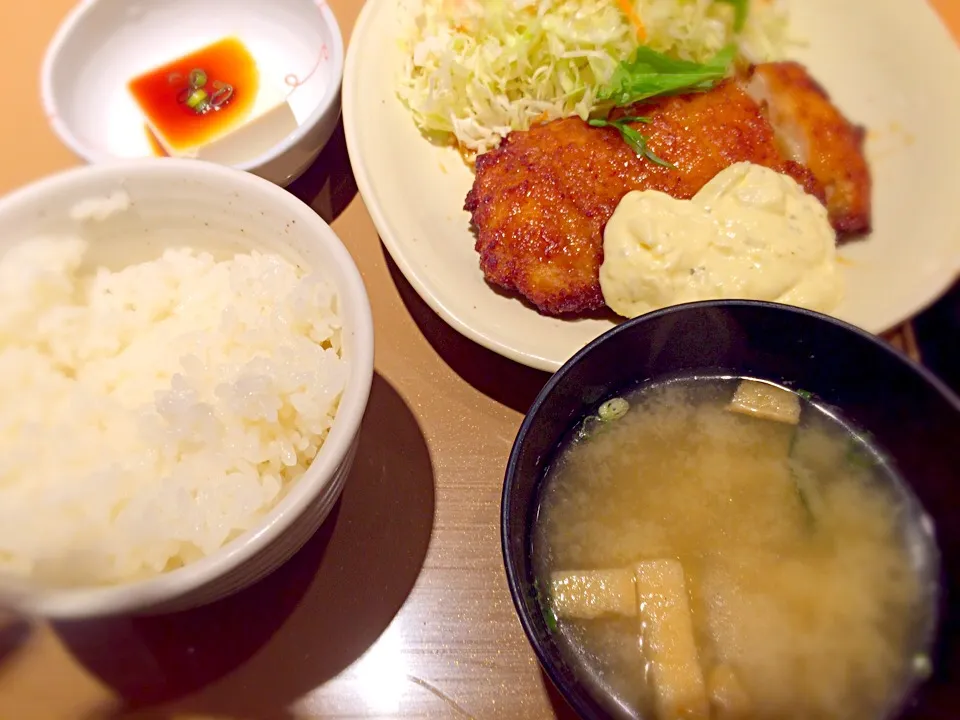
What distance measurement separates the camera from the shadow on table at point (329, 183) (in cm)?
226

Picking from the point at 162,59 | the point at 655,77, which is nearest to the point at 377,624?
the point at 655,77

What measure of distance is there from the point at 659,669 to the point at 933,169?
1739 millimetres

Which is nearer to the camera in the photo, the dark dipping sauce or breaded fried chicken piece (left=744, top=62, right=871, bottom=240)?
breaded fried chicken piece (left=744, top=62, right=871, bottom=240)

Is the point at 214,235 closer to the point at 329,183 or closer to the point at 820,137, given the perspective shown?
the point at 329,183

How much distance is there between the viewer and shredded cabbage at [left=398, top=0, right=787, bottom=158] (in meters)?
2.33

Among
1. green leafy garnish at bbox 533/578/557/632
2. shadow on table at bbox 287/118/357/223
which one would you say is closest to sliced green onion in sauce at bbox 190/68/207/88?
shadow on table at bbox 287/118/357/223

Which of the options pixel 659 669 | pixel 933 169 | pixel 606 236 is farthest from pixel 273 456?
pixel 933 169

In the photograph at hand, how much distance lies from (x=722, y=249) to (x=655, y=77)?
2.39 feet

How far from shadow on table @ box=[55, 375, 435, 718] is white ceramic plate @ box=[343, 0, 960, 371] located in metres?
0.51

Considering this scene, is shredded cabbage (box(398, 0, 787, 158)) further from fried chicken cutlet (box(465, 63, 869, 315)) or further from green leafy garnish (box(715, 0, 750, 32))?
fried chicken cutlet (box(465, 63, 869, 315))

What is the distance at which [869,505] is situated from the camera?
4.71ft

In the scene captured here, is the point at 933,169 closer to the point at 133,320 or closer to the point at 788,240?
the point at 788,240

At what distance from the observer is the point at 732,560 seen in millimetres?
1416

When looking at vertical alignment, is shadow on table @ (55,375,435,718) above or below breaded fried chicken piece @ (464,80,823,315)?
below
